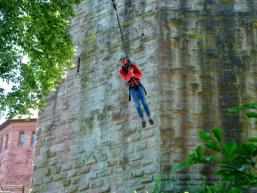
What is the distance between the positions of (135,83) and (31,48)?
6.40 ft

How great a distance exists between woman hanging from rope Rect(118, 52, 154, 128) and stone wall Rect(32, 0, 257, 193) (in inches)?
16.1

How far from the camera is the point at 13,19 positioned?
30.2ft

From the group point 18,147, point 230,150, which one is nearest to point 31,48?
point 230,150

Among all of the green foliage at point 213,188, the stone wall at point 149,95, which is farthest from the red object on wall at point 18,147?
the green foliage at point 213,188

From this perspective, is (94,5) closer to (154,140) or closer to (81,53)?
(81,53)

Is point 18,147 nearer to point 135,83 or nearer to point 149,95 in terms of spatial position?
point 149,95

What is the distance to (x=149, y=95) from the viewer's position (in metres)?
10.9

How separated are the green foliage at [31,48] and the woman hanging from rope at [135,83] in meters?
1.06

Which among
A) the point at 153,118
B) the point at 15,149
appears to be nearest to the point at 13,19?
the point at 153,118

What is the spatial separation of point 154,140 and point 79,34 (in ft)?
13.6

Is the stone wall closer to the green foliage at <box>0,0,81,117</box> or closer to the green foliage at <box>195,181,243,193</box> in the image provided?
the green foliage at <box>195,181,243,193</box>

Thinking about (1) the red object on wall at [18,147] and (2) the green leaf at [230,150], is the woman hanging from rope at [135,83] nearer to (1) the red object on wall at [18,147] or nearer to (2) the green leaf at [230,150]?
(2) the green leaf at [230,150]

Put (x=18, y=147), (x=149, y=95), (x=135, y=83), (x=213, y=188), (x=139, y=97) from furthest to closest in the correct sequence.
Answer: (x=18, y=147) → (x=149, y=95) → (x=139, y=97) → (x=135, y=83) → (x=213, y=188)

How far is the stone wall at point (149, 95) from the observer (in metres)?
10.5
